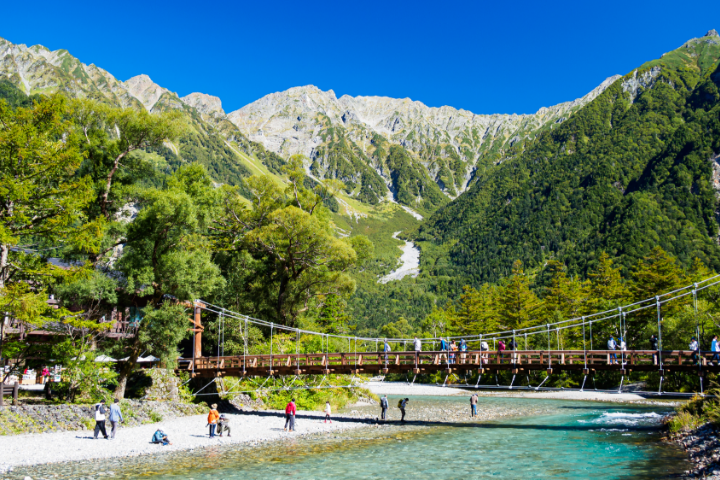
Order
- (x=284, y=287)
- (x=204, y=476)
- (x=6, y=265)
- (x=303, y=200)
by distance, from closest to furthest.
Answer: (x=204, y=476)
(x=6, y=265)
(x=284, y=287)
(x=303, y=200)

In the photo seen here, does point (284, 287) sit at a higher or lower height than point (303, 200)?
lower

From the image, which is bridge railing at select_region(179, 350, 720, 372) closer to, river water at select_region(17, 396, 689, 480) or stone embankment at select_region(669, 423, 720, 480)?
river water at select_region(17, 396, 689, 480)

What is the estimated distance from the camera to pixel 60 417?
1984 centimetres

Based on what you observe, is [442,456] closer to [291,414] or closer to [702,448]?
[291,414]

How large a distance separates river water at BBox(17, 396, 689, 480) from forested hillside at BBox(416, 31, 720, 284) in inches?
3773

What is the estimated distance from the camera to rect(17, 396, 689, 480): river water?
48.2ft

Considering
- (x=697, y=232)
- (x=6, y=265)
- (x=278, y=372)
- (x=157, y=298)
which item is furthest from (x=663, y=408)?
(x=697, y=232)

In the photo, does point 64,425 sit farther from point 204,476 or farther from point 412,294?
point 412,294

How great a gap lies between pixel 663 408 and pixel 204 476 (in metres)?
29.1

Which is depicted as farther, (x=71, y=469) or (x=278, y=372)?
(x=278, y=372)

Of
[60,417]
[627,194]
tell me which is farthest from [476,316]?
[627,194]

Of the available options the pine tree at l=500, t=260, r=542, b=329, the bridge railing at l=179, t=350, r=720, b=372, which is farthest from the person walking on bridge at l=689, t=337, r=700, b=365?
the pine tree at l=500, t=260, r=542, b=329

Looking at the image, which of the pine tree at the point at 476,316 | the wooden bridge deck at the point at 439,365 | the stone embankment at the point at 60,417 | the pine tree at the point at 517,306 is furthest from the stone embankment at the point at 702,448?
the pine tree at the point at 476,316

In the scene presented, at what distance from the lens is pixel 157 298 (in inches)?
1008
